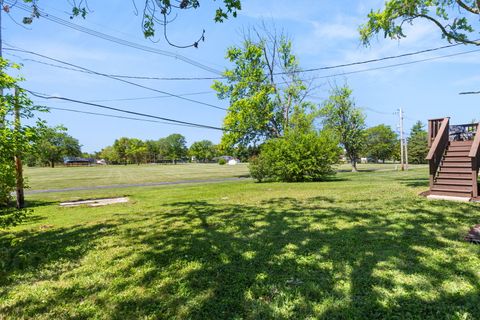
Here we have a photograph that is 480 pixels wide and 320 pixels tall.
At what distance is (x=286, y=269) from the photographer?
3.59 meters

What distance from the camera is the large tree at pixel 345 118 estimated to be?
31.0 m

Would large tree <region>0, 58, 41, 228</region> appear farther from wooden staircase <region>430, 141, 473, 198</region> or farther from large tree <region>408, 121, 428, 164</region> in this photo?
large tree <region>408, 121, 428, 164</region>

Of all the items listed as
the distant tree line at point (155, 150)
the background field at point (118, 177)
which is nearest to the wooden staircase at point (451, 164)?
the background field at point (118, 177)

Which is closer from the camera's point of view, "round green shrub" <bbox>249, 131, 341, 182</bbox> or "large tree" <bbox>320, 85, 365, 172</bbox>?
"round green shrub" <bbox>249, 131, 341, 182</bbox>

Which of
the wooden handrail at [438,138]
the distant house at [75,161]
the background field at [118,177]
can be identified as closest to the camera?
the wooden handrail at [438,138]

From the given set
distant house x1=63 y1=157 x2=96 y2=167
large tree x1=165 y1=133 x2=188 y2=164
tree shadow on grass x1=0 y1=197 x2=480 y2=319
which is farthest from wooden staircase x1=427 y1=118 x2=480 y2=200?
distant house x1=63 y1=157 x2=96 y2=167

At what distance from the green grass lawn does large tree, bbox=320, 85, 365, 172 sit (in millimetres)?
25619

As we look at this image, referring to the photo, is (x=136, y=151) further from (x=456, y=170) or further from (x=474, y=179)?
(x=474, y=179)

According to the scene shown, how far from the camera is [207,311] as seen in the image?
2697 millimetres

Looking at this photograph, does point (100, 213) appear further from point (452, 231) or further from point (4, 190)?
point (452, 231)

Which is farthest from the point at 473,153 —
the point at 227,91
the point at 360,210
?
the point at 227,91

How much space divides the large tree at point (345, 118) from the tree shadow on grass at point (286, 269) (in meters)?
25.9

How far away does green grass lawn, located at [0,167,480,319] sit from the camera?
A: 2.73 metres

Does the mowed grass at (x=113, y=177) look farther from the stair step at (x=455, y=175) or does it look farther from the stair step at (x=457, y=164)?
the stair step at (x=457, y=164)
